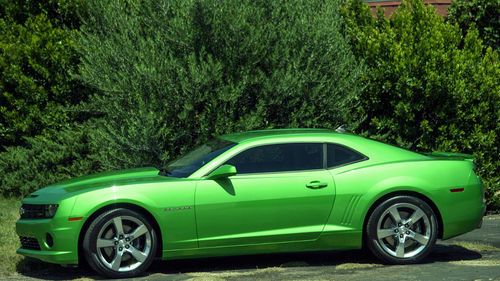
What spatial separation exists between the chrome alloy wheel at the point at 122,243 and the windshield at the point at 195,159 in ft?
2.28

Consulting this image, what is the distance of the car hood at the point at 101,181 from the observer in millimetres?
8859

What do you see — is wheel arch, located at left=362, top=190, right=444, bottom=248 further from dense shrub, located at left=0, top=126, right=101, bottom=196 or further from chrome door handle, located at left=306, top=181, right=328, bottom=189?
dense shrub, located at left=0, top=126, right=101, bottom=196

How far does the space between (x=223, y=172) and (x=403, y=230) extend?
6.04 ft

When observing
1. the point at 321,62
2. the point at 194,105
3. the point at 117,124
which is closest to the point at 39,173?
the point at 117,124

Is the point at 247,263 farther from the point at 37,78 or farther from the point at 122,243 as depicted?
the point at 37,78

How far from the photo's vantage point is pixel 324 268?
9.17 meters

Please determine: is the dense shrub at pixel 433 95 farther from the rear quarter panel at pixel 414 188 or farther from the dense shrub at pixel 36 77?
the dense shrub at pixel 36 77

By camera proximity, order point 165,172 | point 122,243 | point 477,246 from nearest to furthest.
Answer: point 122,243, point 165,172, point 477,246

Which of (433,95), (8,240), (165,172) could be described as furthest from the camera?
(433,95)

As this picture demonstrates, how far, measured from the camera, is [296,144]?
30.5 feet

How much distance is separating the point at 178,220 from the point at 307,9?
17.4 feet

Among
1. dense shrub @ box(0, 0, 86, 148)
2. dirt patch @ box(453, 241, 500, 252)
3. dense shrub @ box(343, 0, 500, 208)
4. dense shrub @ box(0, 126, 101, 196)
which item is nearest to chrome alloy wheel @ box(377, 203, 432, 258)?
dirt patch @ box(453, 241, 500, 252)

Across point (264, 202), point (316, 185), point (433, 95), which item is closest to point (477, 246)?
point (316, 185)

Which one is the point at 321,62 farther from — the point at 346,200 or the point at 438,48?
the point at 346,200
